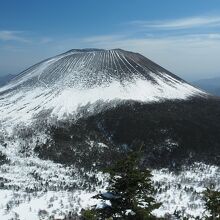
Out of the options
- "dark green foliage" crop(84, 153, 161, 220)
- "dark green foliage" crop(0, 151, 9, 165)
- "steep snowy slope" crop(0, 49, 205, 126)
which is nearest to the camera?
"dark green foliage" crop(84, 153, 161, 220)

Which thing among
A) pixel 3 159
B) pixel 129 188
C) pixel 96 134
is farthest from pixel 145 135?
pixel 129 188

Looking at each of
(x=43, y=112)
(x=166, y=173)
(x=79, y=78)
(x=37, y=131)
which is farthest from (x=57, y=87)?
(x=166, y=173)

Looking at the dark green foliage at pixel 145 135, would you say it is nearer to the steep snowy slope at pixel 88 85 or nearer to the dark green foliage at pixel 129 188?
the steep snowy slope at pixel 88 85

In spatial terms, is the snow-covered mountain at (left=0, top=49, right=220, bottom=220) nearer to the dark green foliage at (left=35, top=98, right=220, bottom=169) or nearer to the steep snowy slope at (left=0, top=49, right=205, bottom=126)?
the dark green foliage at (left=35, top=98, right=220, bottom=169)

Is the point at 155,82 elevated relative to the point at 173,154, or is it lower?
elevated

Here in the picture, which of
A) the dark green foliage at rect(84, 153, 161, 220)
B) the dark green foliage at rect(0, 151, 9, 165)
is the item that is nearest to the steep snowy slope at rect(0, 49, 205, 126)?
the dark green foliage at rect(0, 151, 9, 165)

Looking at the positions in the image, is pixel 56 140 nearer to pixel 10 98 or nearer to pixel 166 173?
pixel 166 173
